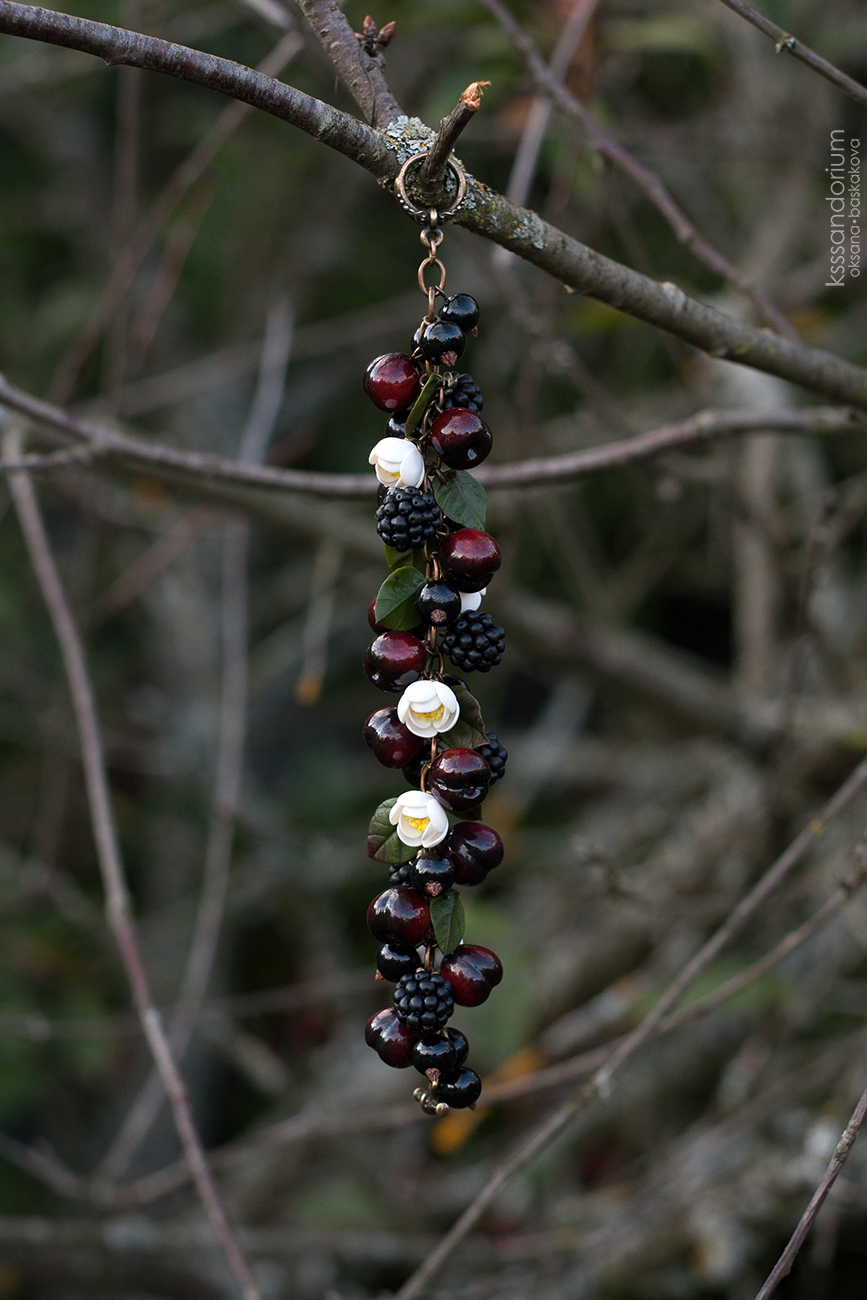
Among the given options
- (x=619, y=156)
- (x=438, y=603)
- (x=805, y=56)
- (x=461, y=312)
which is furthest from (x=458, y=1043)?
(x=619, y=156)

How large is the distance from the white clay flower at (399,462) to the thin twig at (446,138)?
19cm

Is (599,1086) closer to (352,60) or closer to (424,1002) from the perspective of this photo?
(424,1002)

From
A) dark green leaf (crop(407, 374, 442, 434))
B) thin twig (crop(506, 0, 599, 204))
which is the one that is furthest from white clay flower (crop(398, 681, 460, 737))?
thin twig (crop(506, 0, 599, 204))

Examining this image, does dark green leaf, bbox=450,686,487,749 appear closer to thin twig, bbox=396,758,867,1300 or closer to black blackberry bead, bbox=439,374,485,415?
black blackberry bead, bbox=439,374,485,415

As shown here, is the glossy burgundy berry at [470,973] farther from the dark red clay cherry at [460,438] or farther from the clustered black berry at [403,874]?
the dark red clay cherry at [460,438]

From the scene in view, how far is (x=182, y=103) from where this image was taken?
3332 millimetres

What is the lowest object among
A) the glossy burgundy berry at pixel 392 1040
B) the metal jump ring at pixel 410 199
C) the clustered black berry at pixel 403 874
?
the glossy burgundy berry at pixel 392 1040

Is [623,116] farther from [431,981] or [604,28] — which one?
[431,981]

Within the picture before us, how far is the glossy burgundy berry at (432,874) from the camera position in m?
0.85

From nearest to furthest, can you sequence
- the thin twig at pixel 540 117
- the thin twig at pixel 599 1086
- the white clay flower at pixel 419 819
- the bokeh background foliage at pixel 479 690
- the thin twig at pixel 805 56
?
the white clay flower at pixel 419 819 < the thin twig at pixel 805 56 < the thin twig at pixel 599 1086 < the thin twig at pixel 540 117 < the bokeh background foliage at pixel 479 690

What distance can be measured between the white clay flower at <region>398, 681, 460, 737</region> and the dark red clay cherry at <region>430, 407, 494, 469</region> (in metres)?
0.18

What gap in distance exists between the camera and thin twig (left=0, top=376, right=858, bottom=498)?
128cm

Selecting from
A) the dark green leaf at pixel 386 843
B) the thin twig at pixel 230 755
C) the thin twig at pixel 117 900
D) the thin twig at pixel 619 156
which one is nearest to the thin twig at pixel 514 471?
Answer: the thin twig at pixel 619 156

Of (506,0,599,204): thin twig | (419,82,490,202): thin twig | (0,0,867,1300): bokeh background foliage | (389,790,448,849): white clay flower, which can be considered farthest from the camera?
(0,0,867,1300): bokeh background foliage
